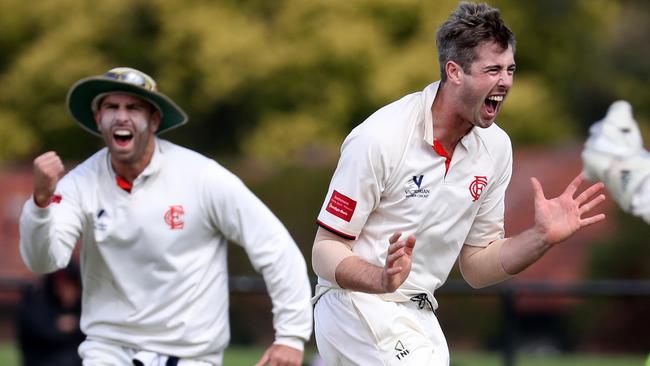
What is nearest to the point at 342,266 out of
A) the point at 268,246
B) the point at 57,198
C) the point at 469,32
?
the point at 469,32

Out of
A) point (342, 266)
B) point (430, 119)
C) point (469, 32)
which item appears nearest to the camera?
point (342, 266)

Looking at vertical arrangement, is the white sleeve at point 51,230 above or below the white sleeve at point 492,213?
below

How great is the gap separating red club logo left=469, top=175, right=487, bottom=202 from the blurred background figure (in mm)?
5241

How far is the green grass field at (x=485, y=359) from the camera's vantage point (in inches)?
512

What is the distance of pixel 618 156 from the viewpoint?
5.20 m

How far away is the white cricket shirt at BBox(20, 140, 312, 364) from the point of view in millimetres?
7434

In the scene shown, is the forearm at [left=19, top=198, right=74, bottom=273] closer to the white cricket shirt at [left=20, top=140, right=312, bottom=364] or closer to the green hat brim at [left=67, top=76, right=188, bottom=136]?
the white cricket shirt at [left=20, top=140, right=312, bottom=364]

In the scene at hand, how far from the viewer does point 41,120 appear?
23125mm

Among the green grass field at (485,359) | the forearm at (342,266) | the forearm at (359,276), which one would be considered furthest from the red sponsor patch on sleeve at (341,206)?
the green grass field at (485,359)

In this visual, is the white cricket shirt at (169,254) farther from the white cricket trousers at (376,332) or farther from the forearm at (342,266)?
the forearm at (342,266)

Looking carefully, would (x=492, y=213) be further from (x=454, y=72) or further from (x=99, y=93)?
(x=99, y=93)

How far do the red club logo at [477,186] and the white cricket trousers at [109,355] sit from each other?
6.16 ft

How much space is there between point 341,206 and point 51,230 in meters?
1.74

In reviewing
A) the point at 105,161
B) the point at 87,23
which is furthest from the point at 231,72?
the point at 105,161
